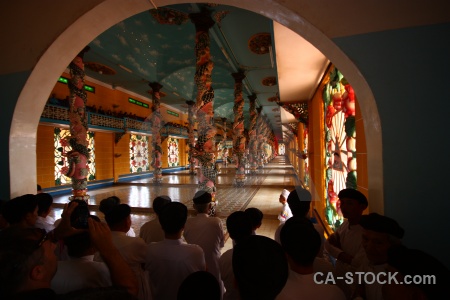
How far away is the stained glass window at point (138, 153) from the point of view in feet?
52.4

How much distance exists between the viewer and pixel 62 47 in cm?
220

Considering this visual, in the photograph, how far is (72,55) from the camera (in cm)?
236

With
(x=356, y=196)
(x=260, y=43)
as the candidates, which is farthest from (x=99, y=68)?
(x=356, y=196)

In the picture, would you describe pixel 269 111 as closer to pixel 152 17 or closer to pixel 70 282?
pixel 152 17

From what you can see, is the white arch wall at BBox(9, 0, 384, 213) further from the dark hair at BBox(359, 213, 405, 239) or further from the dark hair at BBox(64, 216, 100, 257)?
the dark hair at BBox(64, 216, 100, 257)

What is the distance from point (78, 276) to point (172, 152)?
20.3 metres

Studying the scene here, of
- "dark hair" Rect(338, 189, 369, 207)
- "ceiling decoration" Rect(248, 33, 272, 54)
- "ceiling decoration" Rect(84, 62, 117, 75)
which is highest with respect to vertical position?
"ceiling decoration" Rect(84, 62, 117, 75)

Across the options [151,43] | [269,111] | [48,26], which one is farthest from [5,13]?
[269,111]

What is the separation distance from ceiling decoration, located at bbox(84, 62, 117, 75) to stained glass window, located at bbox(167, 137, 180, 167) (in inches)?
348

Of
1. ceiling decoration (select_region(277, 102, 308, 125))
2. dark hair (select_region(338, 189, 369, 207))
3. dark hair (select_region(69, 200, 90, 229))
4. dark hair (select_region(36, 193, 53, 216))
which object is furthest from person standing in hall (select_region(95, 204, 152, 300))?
ceiling decoration (select_region(277, 102, 308, 125))

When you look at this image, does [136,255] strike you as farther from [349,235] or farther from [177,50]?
[177,50]

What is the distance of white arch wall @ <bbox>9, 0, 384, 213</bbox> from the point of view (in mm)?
1689

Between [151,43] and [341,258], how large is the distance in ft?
34.6

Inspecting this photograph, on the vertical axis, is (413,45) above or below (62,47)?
below
